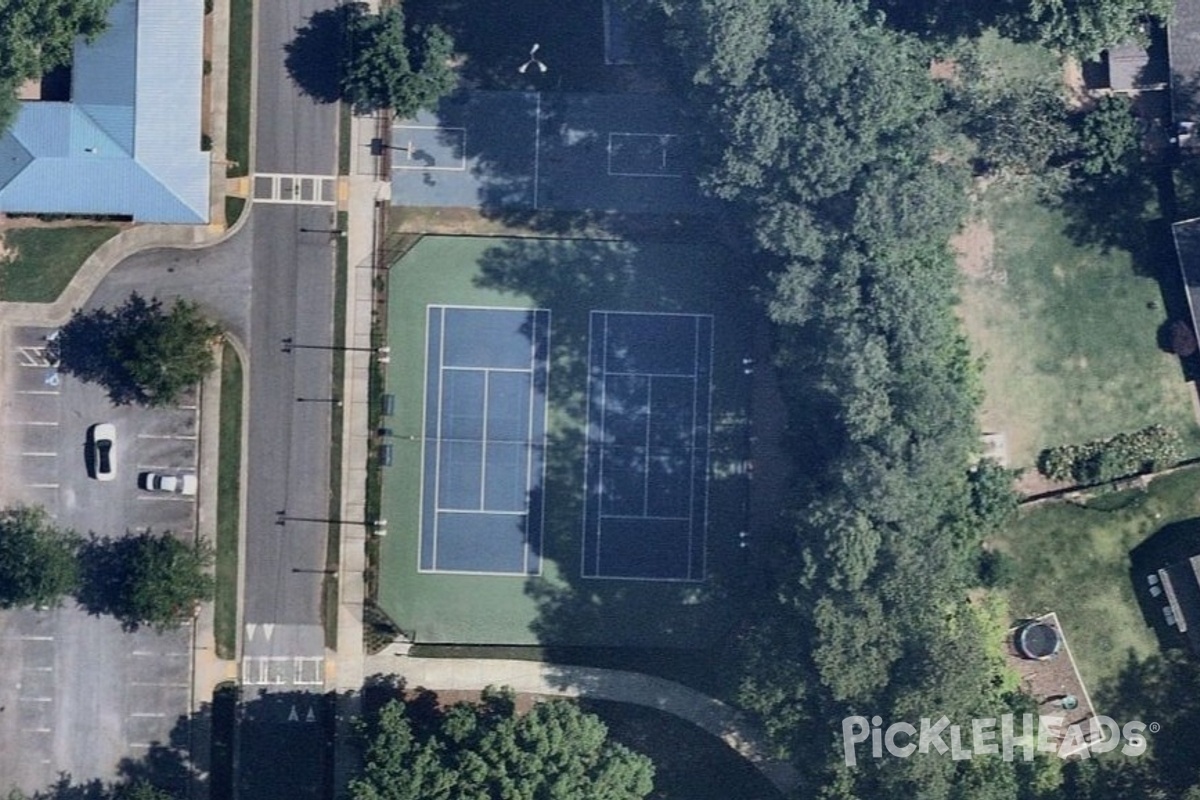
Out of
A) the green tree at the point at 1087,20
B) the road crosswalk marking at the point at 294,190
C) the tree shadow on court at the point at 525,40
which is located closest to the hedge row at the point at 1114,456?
the green tree at the point at 1087,20

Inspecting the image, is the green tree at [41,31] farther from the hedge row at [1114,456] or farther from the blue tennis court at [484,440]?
the hedge row at [1114,456]

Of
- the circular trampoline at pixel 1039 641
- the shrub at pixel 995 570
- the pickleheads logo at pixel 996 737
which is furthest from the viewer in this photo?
the circular trampoline at pixel 1039 641

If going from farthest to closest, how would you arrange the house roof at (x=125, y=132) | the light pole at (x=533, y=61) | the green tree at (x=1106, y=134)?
1. the light pole at (x=533, y=61)
2. the green tree at (x=1106, y=134)
3. the house roof at (x=125, y=132)

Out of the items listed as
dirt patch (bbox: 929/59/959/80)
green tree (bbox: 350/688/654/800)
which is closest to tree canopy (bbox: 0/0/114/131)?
green tree (bbox: 350/688/654/800)

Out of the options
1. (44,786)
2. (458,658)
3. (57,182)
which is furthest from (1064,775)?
(57,182)

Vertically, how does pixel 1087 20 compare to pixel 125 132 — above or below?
above

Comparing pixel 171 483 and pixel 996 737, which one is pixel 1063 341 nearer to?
pixel 996 737

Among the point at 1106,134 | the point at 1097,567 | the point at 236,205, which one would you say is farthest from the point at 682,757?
the point at 1106,134
